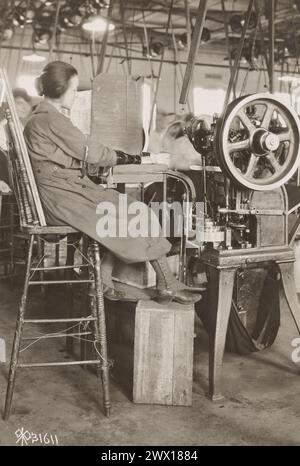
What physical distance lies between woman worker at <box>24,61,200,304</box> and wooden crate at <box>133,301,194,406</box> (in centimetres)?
13

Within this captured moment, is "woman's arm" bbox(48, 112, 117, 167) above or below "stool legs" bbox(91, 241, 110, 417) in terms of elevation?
above

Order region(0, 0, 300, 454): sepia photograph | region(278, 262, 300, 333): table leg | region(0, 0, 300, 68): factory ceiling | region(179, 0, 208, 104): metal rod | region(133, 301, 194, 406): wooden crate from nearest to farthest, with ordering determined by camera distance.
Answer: region(0, 0, 300, 454): sepia photograph < region(133, 301, 194, 406): wooden crate < region(278, 262, 300, 333): table leg < region(179, 0, 208, 104): metal rod < region(0, 0, 300, 68): factory ceiling

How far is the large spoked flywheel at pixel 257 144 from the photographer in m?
2.86

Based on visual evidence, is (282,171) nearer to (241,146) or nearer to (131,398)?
(241,146)

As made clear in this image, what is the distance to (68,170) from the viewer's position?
2979 mm

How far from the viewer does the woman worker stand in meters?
2.88

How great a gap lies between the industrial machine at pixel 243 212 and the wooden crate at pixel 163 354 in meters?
0.17

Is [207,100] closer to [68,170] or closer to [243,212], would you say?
[243,212]

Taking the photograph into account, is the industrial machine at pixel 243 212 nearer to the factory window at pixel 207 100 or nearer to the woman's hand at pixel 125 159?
the woman's hand at pixel 125 159

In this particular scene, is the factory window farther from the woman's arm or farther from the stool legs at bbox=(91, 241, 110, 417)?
the stool legs at bbox=(91, 241, 110, 417)

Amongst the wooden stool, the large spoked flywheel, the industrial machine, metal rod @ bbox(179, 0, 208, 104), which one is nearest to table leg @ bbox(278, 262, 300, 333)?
the industrial machine

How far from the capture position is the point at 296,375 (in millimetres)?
3350

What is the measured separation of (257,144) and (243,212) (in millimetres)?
385

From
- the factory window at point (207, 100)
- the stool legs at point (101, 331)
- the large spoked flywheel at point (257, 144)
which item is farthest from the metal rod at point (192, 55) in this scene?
the factory window at point (207, 100)
